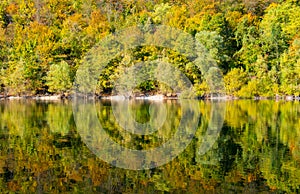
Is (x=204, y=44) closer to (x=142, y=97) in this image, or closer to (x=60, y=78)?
(x=142, y=97)

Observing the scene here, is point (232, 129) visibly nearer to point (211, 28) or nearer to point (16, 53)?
point (211, 28)

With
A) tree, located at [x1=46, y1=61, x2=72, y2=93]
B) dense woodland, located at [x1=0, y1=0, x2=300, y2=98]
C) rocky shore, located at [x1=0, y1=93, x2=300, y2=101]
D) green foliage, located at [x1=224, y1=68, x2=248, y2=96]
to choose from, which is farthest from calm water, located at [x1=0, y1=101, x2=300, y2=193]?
tree, located at [x1=46, y1=61, x2=72, y2=93]

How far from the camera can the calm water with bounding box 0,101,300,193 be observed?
39.1 ft

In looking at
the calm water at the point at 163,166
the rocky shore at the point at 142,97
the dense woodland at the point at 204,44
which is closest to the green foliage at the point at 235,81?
the dense woodland at the point at 204,44

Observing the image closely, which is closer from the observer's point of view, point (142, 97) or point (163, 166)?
point (163, 166)

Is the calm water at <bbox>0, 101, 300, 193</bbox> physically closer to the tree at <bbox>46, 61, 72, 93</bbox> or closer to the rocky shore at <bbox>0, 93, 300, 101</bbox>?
the rocky shore at <bbox>0, 93, 300, 101</bbox>

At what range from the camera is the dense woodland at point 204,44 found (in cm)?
5275

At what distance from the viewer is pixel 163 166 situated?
47.0 feet

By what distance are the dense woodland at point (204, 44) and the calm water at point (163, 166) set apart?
28821 millimetres

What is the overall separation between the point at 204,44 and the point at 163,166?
4330 centimetres

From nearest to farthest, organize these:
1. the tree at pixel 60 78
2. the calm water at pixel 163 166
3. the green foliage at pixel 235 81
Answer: the calm water at pixel 163 166 < the green foliage at pixel 235 81 < the tree at pixel 60 78

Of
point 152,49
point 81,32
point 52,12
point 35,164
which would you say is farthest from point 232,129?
point 52,12

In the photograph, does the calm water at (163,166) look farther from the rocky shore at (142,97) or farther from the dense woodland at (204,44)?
the dense woodland at (204,44)

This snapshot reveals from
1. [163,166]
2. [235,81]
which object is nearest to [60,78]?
[235,81]
